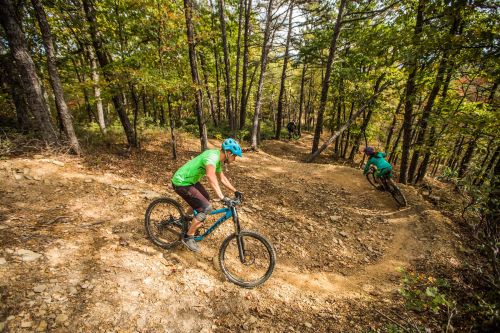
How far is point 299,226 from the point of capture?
7.18 m

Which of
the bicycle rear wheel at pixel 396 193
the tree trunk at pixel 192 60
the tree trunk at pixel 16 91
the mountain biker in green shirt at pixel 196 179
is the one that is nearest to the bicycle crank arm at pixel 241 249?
the mountain biker in green shirt at pixel 196 179

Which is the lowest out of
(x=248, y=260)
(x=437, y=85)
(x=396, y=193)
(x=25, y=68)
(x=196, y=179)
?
(x=248, y=260)

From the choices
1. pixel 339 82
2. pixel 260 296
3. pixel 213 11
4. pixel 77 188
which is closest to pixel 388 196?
pixel 260 296

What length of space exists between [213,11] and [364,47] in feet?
53.3

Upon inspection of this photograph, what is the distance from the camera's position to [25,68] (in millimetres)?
7496

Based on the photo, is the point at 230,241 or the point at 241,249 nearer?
the point at 241,249

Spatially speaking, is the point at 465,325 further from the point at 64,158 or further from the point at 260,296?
the point at 64,158

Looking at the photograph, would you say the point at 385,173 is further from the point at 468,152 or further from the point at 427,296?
the point at 468,152

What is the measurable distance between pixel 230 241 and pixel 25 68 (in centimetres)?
924

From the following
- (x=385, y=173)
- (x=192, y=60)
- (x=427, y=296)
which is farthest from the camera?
(x=192, y=60)

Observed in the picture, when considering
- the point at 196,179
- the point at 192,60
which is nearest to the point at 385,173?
the point at 196,179

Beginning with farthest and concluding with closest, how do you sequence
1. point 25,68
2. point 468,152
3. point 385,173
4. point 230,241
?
point 468,152 → point 385,173 → point 25,68 → point 230,241

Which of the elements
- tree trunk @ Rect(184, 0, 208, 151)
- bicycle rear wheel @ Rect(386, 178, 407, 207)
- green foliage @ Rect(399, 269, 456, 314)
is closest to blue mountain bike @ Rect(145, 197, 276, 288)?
green foliage @ Rect(399, 269, 456, 314)

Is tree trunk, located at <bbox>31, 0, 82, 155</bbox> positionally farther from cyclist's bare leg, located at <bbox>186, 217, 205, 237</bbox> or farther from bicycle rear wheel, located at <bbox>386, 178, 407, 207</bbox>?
bicycle rear wheel, located at <bbox>386, 178, 407, 207</bbox>
